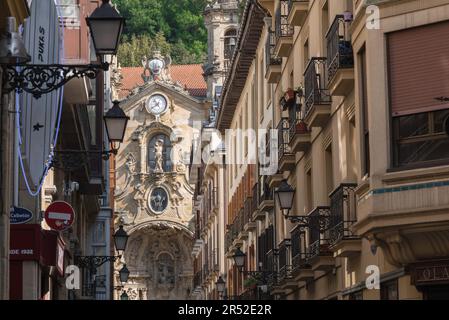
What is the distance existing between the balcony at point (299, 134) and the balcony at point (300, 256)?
1754mm

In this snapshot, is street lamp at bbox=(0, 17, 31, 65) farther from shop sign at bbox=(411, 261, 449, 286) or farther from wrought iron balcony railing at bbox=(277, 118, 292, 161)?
wrought iron balcony railing at bbox=(277, 118, 292, 161)

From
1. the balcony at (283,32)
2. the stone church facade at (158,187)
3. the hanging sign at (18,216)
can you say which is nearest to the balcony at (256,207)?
the balcony at (283,32)

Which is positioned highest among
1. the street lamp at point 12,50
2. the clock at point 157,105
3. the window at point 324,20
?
the clock at point 157,105

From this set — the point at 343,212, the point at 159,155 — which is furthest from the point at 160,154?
the point at 343,212

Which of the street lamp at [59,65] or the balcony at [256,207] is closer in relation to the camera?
the street lamp at [59,65]

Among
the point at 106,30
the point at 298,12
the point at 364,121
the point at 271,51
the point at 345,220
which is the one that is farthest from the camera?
the point at 271,51

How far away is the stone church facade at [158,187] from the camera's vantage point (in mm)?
96875

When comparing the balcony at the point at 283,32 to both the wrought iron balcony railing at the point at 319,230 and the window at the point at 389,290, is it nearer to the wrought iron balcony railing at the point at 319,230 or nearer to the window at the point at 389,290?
the wrought iron balcony railing at the point at 319,230

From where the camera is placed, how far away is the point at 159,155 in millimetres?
97562

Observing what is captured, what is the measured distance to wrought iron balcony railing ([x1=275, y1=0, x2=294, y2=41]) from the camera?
32.0 meters

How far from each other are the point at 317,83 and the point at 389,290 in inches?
252

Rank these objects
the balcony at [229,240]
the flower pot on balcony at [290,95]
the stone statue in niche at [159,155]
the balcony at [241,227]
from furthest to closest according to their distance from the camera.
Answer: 1. the stone statue in niche at [159,155]
2. the balcony at [229,240]
3. the balcony at [241,227]
4. the flower pot on balcony at [290,95]

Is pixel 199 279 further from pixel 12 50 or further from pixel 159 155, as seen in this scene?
pixel 12 50
